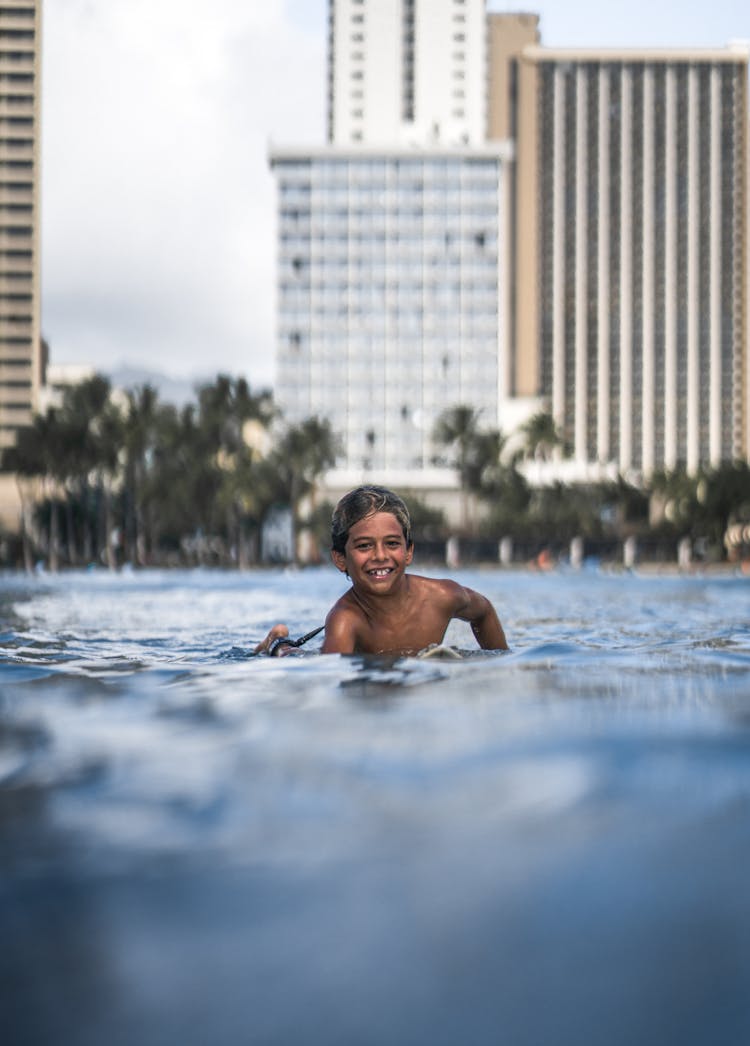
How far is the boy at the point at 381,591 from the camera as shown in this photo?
5.19 metres

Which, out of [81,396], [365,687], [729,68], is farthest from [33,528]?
[729,68]

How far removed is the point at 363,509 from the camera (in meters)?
5.22

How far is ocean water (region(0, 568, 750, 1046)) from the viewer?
1358mm

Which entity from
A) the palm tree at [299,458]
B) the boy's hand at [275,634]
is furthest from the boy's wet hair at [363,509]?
the palm tree at [299,458]

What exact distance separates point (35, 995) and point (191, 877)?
1.41ft

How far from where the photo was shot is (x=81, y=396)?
2571 inches

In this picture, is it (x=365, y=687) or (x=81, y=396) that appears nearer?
(x=365, y=687)

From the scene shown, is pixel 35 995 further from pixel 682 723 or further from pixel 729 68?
pixel 729 68

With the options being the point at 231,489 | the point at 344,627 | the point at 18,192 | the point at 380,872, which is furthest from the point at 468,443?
the point at 380,872

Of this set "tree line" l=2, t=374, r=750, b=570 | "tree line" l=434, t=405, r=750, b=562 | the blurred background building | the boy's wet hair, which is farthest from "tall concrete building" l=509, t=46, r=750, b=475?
the boy's wet hair

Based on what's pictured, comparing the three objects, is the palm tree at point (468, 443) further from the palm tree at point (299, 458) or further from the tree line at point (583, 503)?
the palm tree at point (299, 458)

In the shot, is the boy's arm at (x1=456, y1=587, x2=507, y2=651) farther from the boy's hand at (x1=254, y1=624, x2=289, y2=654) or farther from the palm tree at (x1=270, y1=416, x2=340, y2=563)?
the palm tree at (x1=270, y1=416, x2=340, y2=563)

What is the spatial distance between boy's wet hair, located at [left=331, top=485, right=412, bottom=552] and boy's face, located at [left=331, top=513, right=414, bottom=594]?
35 mm

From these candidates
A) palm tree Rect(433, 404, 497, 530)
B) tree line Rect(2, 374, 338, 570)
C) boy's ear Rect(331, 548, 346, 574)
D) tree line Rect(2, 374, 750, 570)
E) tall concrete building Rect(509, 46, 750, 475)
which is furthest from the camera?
tall concrete building Rect(509, 46, 750, 475)
